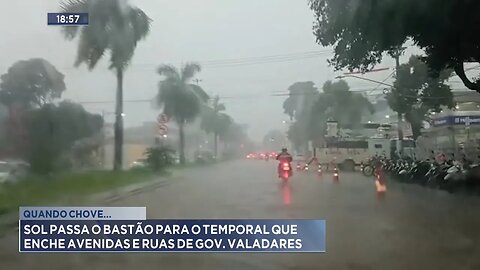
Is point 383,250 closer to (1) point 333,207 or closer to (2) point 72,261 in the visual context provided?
(1) point 333,207

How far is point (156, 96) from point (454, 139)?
333 cm

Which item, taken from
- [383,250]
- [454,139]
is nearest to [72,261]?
[383,250]

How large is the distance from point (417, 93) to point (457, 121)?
1.66ft

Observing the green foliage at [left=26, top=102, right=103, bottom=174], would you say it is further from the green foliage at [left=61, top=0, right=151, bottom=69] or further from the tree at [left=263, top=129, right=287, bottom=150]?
the tree at [left=263, top=129, right=287, bottom=150]

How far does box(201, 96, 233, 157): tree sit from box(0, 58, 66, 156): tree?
1.34 m

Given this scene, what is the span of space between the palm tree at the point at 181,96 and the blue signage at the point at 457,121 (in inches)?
99.4

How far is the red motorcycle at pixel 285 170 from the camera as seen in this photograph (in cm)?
548

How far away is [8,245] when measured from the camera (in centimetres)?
506

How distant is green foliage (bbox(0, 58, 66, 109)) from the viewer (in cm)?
494

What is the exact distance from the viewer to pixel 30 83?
4973 millimetres

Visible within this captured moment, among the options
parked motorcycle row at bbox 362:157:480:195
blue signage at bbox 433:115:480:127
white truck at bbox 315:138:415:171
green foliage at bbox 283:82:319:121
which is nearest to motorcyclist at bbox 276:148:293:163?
green foliage at bbox 283:82:319:121

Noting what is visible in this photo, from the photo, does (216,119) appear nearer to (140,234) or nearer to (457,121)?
(140,234)

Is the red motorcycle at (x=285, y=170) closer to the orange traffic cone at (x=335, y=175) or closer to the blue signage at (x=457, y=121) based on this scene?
the orange traffic cone at (x=335, y=175)

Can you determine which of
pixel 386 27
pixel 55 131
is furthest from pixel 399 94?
pixel 55 131
